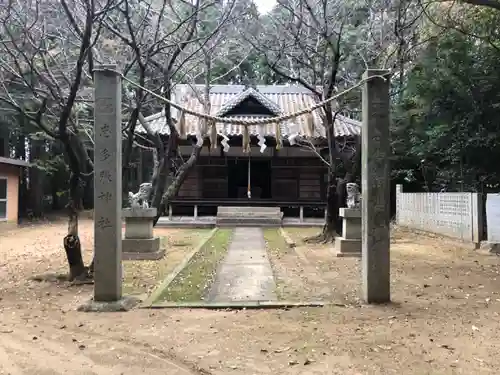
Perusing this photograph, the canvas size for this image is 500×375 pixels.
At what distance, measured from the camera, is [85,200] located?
2855 cm

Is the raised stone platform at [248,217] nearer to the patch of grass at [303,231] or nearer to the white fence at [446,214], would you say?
the patch of grass at [303,231]

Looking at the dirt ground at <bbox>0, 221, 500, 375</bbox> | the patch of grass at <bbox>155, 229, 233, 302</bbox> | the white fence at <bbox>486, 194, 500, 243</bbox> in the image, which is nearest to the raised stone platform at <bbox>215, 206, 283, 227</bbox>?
the patch of grass at <bbox>155, 229, 233, 302</bbox>

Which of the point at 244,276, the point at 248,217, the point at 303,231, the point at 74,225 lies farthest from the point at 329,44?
the point at 248,217

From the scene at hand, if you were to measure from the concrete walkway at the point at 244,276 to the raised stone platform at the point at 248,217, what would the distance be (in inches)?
230

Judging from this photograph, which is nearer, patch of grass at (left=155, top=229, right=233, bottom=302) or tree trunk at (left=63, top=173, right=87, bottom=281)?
patch of grass at (left=155, top=229, right=233, bottom=302)

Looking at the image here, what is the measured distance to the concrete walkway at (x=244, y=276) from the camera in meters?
7.04

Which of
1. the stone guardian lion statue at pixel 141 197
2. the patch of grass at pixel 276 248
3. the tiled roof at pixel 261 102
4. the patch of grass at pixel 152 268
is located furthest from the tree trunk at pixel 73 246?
the tiled roof at pixel 261 102

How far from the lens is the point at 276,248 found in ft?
41.9

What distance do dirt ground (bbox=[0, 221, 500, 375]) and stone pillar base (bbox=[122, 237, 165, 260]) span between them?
2.77 m

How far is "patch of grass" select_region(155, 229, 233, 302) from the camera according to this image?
23.1 ft

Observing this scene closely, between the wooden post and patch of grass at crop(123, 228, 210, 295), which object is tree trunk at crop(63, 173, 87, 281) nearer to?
patch of grass at crop(123, 228, 210, 295)

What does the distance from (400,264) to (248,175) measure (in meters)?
13.2

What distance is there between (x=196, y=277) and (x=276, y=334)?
143 inches

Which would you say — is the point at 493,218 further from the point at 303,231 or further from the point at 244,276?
the point at 303,231
